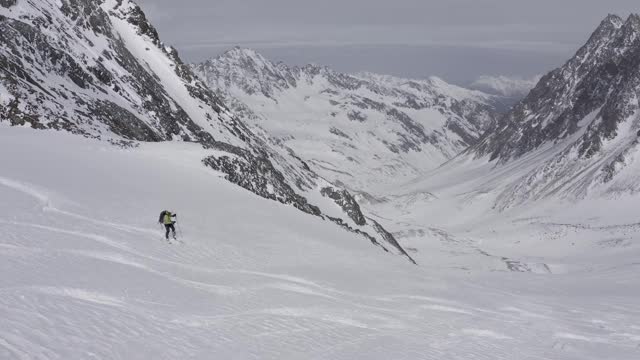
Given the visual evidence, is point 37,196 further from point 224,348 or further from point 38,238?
point 224,348

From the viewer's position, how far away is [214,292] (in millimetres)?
22953

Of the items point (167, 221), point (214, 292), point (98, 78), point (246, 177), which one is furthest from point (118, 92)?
point (214, 292)

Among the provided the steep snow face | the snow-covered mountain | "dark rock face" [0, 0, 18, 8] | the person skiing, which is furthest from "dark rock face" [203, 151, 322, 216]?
"dark rock face" [0, 0, 18, 8]

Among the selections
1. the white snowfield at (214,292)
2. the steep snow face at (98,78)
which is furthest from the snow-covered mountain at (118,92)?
the white snowfield at (214,292)

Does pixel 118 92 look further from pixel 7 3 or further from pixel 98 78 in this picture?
pixel 7 3

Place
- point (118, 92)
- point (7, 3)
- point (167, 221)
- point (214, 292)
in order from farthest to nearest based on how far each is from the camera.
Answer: point (118, 92), point (7, 3), point (167, 221), point (214, 292)

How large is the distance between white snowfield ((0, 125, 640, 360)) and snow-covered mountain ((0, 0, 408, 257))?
13.9 metres

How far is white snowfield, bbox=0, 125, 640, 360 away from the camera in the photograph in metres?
16.8

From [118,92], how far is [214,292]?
74.5m

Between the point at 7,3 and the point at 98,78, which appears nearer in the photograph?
the point at 7,3

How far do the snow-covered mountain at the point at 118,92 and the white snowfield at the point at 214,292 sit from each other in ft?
45.7

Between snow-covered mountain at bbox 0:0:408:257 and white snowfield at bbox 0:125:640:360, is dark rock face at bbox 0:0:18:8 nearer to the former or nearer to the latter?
snow-covered mountain at bbox 0:0:408:257

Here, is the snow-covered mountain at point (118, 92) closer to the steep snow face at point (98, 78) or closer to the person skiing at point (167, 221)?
the steep snow face at point (98, 78)

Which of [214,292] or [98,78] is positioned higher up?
[98,78]
